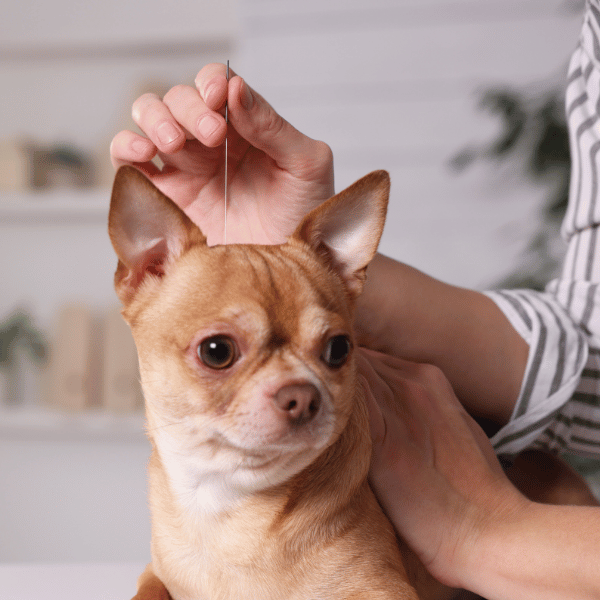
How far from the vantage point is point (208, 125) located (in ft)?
3.12

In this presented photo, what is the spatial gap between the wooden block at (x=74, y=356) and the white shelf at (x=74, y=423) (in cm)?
8

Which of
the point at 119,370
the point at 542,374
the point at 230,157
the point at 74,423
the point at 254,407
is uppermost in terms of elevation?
the point at 230,157

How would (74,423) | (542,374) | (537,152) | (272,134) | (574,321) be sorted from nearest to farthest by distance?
(272,134) < (542,374) < (574,321) < (537,152) < (74,423)

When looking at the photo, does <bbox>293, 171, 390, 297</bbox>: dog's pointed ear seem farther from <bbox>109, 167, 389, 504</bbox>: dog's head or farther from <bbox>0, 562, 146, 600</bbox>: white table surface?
<bbox>0, 562, 146, 600</bbox>: white table surface

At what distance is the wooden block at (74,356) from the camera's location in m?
2.96

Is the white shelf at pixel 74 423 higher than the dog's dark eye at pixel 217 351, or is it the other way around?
the dog's dark eye at pixel 217 351

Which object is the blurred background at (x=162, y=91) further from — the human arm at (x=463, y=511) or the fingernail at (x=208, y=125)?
the fingernail at (x=208, y=125)

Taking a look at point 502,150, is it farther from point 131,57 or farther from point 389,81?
point 131,57

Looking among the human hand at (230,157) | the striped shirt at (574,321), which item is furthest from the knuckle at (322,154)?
the striped shirt at (574,321)

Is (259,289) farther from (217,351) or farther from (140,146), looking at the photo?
(140,146)

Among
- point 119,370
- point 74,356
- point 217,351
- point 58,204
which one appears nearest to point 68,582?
point 217,351

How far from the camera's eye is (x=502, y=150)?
2.64 m

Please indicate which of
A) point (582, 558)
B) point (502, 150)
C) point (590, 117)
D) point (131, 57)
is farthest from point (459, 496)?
point (131, 57)

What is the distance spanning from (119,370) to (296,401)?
233cm
